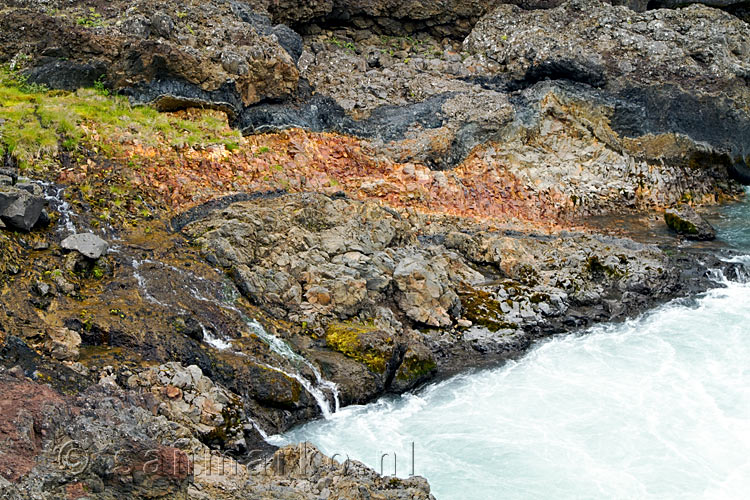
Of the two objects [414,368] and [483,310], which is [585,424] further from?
[483,310]

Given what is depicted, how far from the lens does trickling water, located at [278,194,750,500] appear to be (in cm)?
1127

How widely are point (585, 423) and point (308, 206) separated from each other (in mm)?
7902

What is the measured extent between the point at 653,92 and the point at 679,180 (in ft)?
10.3

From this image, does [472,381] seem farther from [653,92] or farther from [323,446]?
[653,92]

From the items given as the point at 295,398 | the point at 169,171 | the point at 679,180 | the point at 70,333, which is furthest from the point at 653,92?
the point at 70,333

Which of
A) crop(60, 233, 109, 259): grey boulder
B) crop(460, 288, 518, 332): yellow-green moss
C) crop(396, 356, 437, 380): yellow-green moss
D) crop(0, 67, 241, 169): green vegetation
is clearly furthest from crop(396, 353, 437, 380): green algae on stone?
crop(0, 67, 241, 169): green vegetation

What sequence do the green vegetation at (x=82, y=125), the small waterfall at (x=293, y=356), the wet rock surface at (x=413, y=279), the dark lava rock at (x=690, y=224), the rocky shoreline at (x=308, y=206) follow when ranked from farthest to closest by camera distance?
the dark lava rock at (x=690, y=224), the green vegetation at (x=82, y=125), the wet rock surface at (x=413, y=279), the small waterfall at (x=293, y=356), the rocky shoreline at (x=308, y=206)

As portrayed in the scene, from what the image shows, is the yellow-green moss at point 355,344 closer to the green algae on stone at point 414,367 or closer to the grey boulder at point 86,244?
the green algae on stone at point 414,367

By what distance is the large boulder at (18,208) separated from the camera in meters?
13.4

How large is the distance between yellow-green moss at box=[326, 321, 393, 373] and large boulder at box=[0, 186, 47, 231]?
6045 millimetres

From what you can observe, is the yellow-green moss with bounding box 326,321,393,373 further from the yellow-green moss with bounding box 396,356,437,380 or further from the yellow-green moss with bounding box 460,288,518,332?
the yellow-green moss with bounding box 460,288,518,332

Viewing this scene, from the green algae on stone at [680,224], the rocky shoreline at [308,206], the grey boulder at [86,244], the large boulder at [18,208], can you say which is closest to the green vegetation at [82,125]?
the rocky shoreline at [308,206]

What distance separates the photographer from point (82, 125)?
57.5ft

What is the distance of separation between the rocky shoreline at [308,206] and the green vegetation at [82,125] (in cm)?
7
